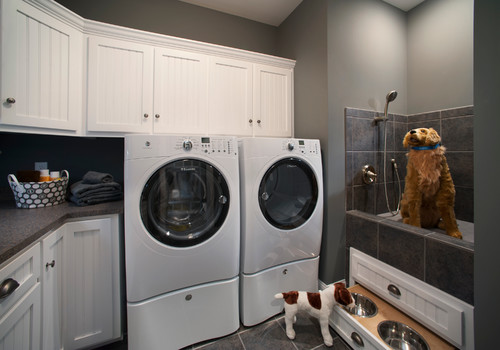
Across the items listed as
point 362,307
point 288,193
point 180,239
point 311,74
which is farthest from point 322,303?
point 311,74

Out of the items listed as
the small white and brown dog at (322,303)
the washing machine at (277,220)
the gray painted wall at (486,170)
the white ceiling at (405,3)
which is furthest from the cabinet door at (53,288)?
the white ceiling at (405,3)

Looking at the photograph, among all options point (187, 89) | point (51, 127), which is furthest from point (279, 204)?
point (51, 127)

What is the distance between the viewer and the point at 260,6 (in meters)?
1.99

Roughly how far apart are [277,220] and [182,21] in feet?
6.75

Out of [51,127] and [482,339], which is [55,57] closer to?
[51,127]

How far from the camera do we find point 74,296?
45.9 inches

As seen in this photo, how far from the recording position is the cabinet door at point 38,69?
1093mm

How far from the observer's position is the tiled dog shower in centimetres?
108

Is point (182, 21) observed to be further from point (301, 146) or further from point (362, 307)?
point (362, 307)

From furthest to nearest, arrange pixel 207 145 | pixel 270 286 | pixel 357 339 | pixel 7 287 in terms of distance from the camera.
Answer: pixel 270 286 < pixel 207 145 < pixel 357 339 < pixel 7 287

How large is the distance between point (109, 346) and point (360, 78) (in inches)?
108

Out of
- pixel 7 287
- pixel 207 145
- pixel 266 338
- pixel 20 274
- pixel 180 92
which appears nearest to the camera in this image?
pixel 7 287

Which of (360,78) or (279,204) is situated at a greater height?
(360,78)

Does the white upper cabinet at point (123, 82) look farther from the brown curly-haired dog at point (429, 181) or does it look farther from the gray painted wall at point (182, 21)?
the brown curly-haired dog at point (429, 181)
